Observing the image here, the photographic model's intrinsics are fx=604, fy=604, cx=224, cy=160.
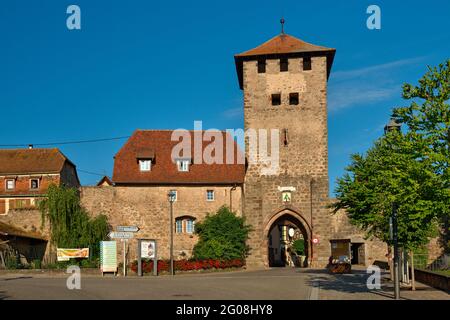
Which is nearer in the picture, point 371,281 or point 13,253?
point 371,281

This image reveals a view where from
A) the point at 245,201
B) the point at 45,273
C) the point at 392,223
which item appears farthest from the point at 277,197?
the point at 392,223

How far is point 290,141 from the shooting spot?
42.5 meters

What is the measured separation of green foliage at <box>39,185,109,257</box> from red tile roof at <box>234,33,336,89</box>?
15350mm

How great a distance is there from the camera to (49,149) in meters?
50.4

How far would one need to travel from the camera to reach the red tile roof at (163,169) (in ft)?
140

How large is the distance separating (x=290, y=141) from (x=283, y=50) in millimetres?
6608

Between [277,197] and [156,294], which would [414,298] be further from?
[277,197]

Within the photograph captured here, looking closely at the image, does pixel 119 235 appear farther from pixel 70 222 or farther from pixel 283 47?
pixel 283 47

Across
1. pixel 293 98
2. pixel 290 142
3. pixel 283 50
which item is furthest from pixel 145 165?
pixel 283 50

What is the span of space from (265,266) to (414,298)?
23031 mm

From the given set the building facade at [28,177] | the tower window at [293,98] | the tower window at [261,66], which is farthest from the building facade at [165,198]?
the tower window at [261,66]

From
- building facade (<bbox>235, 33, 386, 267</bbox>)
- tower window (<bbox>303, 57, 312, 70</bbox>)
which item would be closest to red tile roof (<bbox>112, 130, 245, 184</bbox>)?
building facade (<bbox>235, 33, 386, 267</bbox>)

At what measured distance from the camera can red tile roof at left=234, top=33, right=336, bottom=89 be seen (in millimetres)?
42938

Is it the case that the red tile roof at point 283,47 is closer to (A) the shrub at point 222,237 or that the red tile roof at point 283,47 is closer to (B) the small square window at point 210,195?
(B) the small square window at point 210,195
